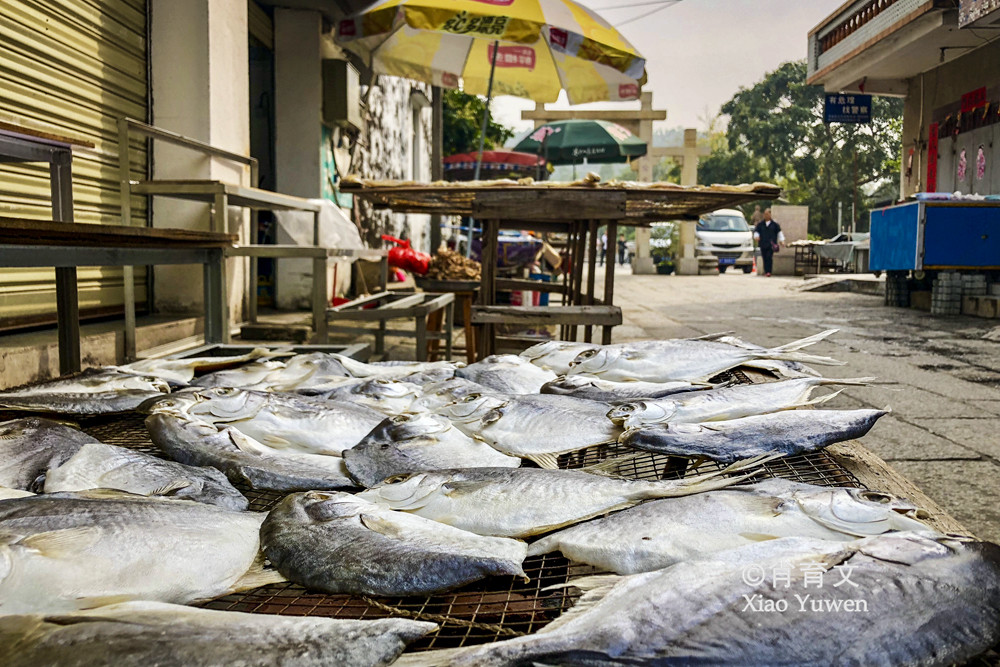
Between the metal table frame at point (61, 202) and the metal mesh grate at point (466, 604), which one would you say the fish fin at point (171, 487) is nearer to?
the metal mesh grate at point (466, 604)

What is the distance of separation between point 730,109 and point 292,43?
4987 centimetres

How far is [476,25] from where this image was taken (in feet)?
23.6

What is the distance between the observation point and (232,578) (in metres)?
1.28

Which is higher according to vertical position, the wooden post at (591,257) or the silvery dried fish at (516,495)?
the wooden post at (591,257)

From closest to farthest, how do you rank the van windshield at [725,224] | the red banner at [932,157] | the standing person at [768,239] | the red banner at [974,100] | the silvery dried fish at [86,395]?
the silvery dried fish at [86,395], the red banner at [974,100], the red banner at [932,157], the standing person at [768,239], the van windshield at [725,224]

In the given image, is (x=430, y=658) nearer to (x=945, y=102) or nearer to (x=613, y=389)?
(x=613, y=389)

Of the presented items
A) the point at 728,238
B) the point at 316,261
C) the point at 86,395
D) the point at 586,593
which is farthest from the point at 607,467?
the point at 728,238

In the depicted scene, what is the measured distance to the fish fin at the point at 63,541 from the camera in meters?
1.17

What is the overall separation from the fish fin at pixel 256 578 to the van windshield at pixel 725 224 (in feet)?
91.8

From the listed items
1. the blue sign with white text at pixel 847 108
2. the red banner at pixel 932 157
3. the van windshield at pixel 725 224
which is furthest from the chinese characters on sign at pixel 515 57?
the van windshield at pixel 725 224

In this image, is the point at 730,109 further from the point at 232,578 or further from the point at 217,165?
the point at 232,578

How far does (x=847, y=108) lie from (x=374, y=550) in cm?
2052

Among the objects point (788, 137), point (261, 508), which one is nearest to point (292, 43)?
point (261, 508)

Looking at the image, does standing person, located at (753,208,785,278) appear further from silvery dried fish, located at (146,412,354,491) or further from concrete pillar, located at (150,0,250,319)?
silvery dried fish, located at (146,412,354,491)
